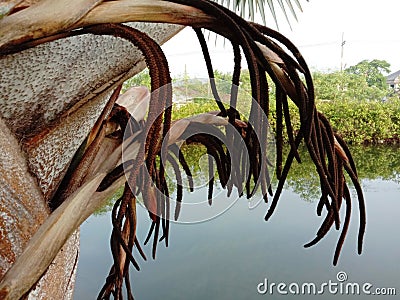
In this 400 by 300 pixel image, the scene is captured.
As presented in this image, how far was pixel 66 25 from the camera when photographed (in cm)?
25

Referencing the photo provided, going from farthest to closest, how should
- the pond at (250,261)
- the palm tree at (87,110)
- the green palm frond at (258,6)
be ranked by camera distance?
1. the pond at (250,261)
2. the green palm frond at (258,6)
3. the palm tree at (87,110)

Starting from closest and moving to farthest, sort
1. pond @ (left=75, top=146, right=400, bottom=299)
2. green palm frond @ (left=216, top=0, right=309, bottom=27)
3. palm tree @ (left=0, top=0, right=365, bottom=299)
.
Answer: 1. palm tree @ (left=0, top=0, right=365, bottom=299)
2. green palm frond @ (left=216, top=0, right=309, bottom=27)
3. pond @ (left=75, top=146, right=400, bottom=299)

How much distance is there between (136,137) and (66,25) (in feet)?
0.46

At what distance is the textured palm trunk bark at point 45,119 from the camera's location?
304 millimetres

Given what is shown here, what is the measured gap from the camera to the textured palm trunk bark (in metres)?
0.30

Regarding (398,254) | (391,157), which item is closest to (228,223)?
(398,254)

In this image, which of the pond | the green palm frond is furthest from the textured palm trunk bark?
the pond

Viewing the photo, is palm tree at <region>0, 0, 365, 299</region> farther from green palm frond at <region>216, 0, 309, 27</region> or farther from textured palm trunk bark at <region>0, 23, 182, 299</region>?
green palm frond at <region>216, 0, 309, 27</region>

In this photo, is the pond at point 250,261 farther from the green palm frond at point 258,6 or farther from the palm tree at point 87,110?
the palm tree at point 87,110

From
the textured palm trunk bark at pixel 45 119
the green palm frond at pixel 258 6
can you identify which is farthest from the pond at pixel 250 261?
the textured palm trunk bark at pixel 45 119

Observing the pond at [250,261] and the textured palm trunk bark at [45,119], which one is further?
the pond at [250,261]

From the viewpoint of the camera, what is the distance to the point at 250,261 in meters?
2.79

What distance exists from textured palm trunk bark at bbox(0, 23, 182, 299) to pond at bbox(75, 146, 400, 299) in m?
1.97

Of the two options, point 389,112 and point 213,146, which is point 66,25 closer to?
point 213,146
